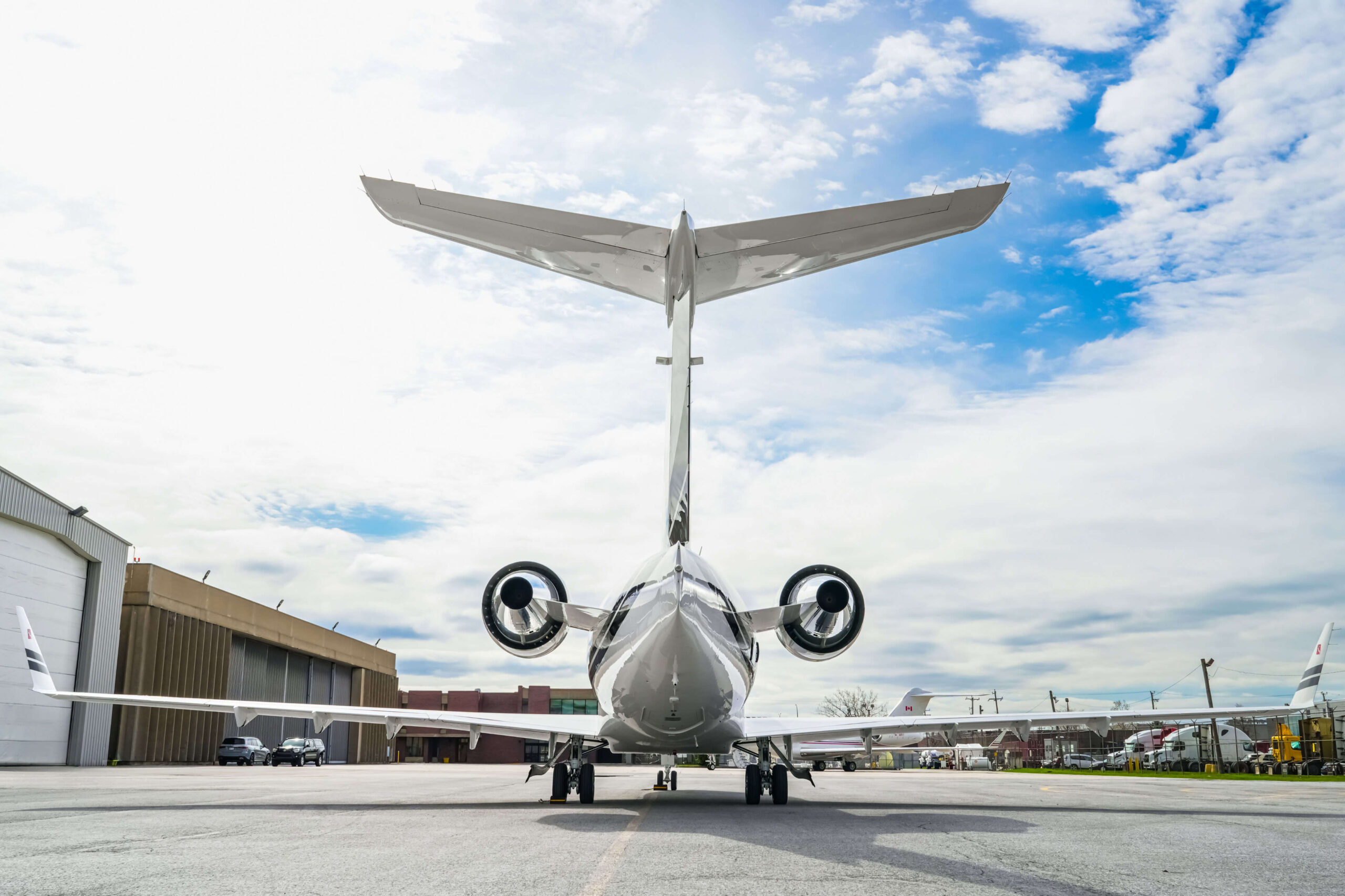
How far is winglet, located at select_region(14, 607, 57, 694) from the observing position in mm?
18578

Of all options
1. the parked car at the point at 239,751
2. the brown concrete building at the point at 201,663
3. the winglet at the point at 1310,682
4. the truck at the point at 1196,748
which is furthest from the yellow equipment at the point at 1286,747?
the parked car at the point at 239,751

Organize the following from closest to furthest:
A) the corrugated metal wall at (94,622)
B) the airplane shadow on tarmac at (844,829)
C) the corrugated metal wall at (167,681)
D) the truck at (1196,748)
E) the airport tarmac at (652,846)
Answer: the airport tarmac at (652,846), the airplane shadow on tarmac at (844,829), the corrugated metal wall at (94,622), the corrugated metal wall at (167,681), the truck at (1196,748)

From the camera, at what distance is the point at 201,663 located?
1795 inches

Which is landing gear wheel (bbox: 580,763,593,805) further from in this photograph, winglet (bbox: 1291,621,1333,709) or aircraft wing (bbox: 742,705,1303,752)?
winglet (bbox: 1291,621,1333,709)

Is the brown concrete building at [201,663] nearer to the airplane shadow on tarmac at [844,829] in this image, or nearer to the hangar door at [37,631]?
the hangar door at [37,631]

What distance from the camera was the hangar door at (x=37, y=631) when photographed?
108 feet

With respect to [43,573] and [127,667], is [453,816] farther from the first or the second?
[127,667]

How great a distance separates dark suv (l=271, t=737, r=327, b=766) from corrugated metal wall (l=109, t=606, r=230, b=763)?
9.92 feet

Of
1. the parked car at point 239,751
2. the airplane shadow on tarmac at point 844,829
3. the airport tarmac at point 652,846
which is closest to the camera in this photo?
the airport tarmac at point 652,846

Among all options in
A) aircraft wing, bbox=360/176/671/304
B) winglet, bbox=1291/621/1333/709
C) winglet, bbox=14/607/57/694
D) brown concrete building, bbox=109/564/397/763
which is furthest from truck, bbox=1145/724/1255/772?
winglet, bbox=14/607/57/694

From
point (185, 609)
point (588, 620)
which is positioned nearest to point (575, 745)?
point (588, 620)

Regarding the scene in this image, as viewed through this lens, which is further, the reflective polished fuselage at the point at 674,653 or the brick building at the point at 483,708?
the brick building at the point at 483,708

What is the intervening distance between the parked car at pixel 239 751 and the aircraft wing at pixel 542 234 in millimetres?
39830

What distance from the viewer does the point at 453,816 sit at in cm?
1269
